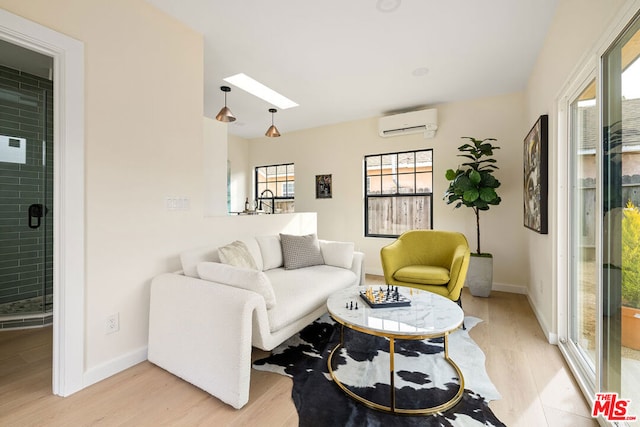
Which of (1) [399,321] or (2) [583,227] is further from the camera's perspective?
(2) [583,227]

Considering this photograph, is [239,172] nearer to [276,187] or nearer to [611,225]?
[276,187]

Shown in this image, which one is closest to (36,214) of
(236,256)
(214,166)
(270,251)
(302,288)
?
(214,166)

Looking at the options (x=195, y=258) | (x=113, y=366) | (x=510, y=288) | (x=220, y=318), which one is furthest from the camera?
(x=510, y=288)

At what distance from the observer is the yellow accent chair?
271 centimetres

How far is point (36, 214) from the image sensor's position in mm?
3041

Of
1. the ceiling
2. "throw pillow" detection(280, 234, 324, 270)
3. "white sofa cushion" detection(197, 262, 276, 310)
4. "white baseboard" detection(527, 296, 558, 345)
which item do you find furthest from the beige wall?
"white baseboard" detection(527, 296, 558, 345)

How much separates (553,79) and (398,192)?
248 centimetres

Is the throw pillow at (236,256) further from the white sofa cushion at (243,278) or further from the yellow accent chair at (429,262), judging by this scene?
the yellow accent chair at (429,262)

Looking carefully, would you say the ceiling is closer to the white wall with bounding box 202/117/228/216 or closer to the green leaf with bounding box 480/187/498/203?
the white wall with bounding box 202/117/228/216

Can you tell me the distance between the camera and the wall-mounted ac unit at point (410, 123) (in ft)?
13.4

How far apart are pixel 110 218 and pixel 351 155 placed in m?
3.68

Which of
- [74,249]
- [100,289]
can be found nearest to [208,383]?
[100,289]

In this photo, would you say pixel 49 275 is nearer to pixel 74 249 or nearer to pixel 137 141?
pixel 74 249

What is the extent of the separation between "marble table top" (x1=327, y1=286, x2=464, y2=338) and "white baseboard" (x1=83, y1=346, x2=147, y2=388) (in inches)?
57.4
